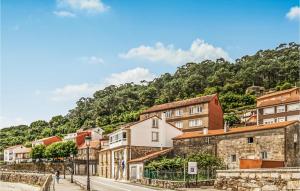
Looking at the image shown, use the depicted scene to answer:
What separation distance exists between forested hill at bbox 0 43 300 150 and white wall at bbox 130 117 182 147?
4732 centimetres

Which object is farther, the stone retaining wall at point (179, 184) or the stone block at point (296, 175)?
the stone retaining wall at point (179, 184)

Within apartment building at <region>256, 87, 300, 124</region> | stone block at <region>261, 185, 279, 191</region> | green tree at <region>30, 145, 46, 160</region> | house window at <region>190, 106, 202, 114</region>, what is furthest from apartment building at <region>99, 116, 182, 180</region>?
green tree at <region>30, 145, 46, 160</region>

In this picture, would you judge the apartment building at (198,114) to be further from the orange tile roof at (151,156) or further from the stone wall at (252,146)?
the stone wall at (252,146)

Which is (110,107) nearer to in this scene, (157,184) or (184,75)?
(184,75)

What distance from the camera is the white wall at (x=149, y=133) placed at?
60.5m

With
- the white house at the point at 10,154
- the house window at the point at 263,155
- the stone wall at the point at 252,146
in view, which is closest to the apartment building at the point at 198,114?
the stone wall at the point at 252,146

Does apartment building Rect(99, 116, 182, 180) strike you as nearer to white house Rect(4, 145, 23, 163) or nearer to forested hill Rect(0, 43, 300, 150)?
forested hill Rect(0, 43, 300, 150)

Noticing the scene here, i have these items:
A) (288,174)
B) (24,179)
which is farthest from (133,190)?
(24,179)

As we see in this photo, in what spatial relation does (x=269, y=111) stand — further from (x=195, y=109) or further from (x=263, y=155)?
(x=263, y=155)

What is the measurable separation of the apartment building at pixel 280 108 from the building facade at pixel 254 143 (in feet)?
80.9

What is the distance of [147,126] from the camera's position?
61531mm

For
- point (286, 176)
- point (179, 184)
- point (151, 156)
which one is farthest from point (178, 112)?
point (286, 176)

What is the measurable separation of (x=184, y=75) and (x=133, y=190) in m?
143

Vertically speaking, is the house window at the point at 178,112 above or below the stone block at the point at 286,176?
above
